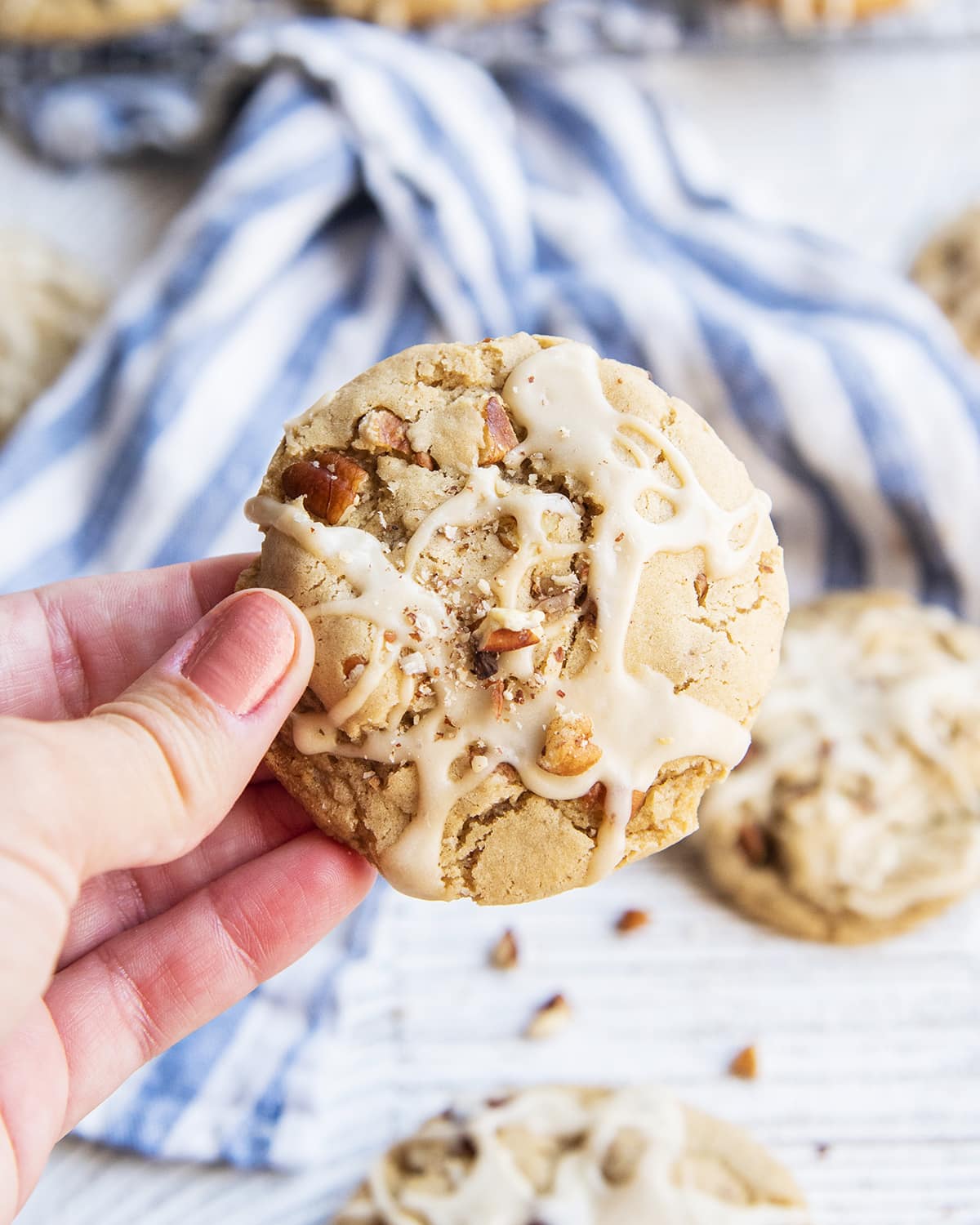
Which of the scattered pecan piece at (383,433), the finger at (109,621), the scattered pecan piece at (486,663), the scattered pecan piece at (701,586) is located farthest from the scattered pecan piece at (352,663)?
the finger at (109,621)

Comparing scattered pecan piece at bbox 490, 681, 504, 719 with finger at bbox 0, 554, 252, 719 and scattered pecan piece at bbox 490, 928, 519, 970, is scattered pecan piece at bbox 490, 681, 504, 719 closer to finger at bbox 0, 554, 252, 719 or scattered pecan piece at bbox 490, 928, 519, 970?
finger at bbox 0, 554, 252, 719

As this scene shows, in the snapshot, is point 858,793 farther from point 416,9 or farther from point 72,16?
point 72,16

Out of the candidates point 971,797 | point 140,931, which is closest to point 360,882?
point 140,931

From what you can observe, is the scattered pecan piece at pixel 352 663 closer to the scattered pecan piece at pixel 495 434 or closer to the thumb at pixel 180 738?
the thumb at pixel 180 738

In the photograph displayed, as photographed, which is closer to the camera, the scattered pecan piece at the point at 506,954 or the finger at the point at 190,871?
the finger at the point at 190,871

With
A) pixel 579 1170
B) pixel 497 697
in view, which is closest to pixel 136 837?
pixel 497 697
